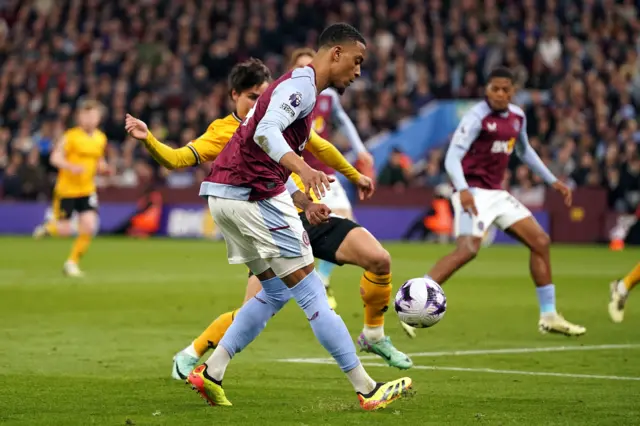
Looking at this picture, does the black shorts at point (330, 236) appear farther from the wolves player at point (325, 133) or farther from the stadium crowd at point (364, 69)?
the stadium crowd at point (364, 69)

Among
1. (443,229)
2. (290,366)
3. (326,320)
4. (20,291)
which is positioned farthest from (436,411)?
(443,229)

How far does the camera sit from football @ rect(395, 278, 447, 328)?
8.74 meters

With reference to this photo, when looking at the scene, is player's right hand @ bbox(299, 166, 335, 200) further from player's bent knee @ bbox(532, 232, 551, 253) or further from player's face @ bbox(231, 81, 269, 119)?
player's bent knee @ bbox(532, 232, 551, 253)

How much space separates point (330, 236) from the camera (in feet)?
27.1

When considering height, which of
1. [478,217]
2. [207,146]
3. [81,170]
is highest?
[207,146]

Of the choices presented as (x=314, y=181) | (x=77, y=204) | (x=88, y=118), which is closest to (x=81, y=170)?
(x=77, y=204)

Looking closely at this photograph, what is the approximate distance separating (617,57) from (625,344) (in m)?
20.6

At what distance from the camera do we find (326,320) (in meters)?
6.84

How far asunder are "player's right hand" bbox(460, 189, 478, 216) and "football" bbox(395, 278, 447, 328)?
225cm

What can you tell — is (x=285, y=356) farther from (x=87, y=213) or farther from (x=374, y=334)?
(x=87, y=213)

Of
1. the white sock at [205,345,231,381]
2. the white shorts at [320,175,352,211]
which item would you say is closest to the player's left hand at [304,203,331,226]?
the white sock at [205,345,231,381]

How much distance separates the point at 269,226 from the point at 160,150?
1071mm

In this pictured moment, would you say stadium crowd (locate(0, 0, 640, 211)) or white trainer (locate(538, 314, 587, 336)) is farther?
stadium crowd (locate(0, 0, 640, 211))

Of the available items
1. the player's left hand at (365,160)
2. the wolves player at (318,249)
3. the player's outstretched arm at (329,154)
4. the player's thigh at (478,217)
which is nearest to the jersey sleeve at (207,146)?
the wolves player at (318,249)
